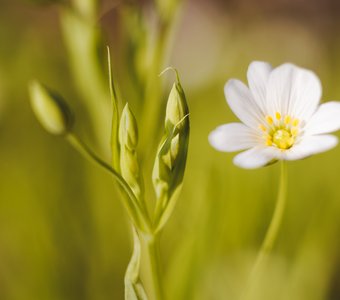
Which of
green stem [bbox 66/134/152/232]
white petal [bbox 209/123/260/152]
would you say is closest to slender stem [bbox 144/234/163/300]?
green stem [bbox 66/134/152/232]

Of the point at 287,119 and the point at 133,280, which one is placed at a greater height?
the point at 287,119

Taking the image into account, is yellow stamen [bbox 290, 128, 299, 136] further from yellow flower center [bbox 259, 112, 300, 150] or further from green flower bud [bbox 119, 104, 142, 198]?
green flower bud [bbox 119, 104, 142, 198]

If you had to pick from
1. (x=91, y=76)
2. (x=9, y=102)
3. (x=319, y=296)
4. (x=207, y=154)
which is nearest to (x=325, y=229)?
(x=319, y=296)

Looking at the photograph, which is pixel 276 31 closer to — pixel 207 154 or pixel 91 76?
pixel 207 154

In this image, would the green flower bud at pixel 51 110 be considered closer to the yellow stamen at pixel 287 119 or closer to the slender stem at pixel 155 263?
the slender stem at pixel 155 263

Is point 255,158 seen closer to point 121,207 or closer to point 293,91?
point 293,91

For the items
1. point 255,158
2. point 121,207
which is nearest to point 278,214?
point 255,158

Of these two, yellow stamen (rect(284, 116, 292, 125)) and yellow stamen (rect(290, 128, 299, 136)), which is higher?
yellow stamen (rect(284, 116, 292, 125))

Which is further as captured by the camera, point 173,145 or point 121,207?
point 121,207
